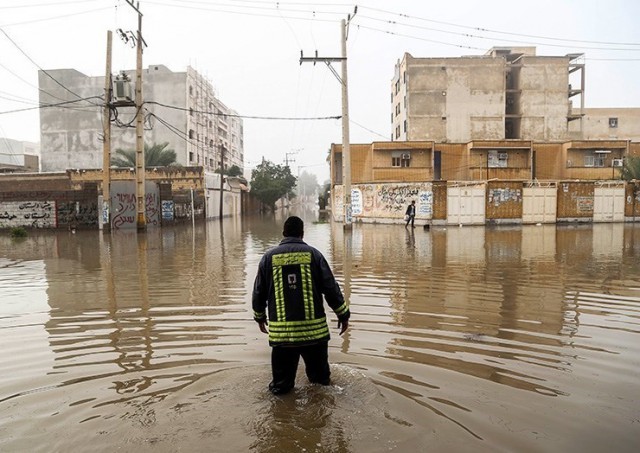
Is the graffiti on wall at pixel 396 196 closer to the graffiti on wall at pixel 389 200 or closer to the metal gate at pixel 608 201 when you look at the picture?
the graffiti on wall at pixel 389 200

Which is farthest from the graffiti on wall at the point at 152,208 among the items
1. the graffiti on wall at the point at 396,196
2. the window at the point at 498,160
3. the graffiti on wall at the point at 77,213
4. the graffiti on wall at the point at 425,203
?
the window at the point at 498,160

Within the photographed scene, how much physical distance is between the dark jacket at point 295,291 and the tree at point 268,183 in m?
61.2

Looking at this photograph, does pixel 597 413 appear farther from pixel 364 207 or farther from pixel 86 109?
pixel 86 109

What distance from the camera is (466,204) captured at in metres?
28.6

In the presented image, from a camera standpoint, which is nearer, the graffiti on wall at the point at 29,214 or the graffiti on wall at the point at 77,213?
the graffiti on wall at the point at 77,213

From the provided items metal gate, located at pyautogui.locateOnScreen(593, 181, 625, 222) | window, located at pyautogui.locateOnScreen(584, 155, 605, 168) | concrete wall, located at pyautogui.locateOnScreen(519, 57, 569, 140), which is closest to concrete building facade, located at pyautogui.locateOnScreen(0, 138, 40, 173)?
metal gate, located at pyautogui.locateOnScreen(593, 181, 625, 222)

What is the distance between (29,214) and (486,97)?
45607 mm

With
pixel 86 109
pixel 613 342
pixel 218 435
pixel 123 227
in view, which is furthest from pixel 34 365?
pixel 86 109

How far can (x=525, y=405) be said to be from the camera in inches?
157

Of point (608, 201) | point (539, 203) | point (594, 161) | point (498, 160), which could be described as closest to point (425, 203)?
point (539, 203)

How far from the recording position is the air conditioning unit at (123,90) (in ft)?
81.4

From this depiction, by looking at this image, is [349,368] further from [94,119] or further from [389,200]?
[94,119]

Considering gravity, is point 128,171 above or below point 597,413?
above

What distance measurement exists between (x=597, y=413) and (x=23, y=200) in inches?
1258
